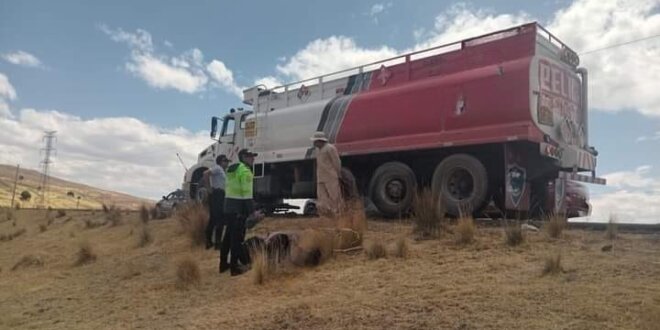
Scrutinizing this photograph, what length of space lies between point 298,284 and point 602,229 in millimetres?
5167

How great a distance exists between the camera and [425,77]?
12.0m

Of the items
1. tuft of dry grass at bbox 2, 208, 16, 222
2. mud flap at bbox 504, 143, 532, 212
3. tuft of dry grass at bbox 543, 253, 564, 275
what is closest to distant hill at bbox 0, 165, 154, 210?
tuft of dry grass at bbox 2, 208, 16, 222

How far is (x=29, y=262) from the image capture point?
1145 centimetres

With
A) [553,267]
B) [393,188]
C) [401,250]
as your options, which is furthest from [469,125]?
[553,267]

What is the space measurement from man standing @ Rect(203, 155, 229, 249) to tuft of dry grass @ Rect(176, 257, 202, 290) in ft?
6.10

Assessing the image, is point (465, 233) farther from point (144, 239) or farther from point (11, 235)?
point (11, 235)

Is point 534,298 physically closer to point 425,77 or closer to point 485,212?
point 485,212

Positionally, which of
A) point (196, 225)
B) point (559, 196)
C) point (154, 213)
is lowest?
point (196, 225)

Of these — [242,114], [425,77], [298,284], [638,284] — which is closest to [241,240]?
[298,284]

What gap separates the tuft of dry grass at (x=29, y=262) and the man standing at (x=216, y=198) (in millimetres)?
3700

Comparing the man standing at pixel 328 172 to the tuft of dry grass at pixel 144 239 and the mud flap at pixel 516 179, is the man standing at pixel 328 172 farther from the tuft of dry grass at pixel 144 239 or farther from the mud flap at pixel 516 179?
the tuft of dry grass at pixel 144 239

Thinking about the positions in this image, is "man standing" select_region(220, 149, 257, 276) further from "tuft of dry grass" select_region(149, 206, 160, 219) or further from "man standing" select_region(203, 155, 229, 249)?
"tuft of dry grass" select_region(149, 206, 160, 219)

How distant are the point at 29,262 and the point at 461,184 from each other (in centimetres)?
848

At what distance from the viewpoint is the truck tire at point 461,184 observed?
10320 mm
